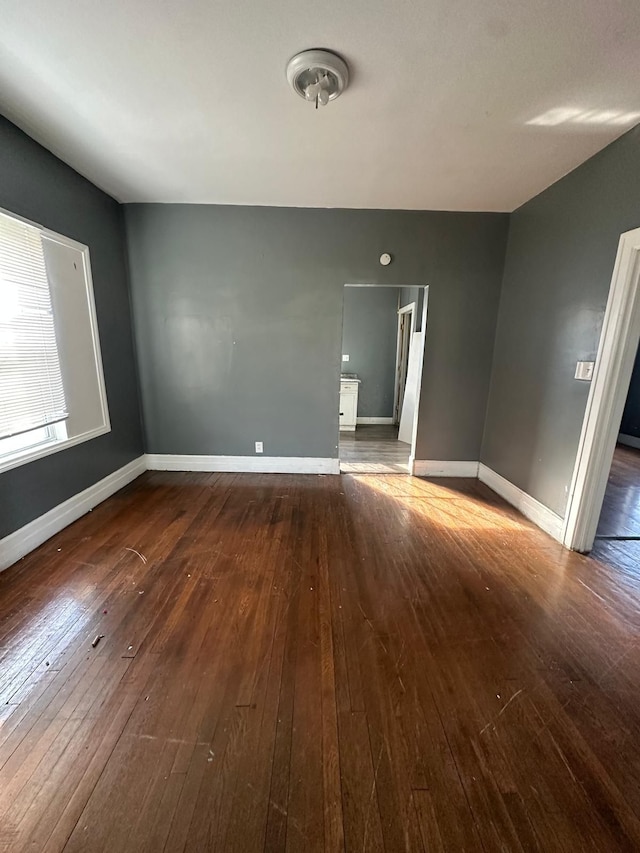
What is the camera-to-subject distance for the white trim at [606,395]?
2043 mm

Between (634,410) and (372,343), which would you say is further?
(372,343)

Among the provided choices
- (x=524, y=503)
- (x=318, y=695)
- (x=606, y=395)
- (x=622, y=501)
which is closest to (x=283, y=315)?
(x=606, y=395)

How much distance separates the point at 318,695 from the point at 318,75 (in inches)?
109

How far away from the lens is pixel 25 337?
2279mm

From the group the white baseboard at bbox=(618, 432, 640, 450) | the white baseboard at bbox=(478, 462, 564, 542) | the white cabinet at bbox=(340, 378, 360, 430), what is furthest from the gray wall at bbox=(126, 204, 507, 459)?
the white baseboard at bbox=(618, 432, 640, 450)

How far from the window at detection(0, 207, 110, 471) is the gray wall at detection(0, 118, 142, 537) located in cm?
10

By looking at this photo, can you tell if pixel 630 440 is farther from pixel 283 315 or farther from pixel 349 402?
pixel 283 315

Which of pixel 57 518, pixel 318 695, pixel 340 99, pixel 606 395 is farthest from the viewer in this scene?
pixel 57 518

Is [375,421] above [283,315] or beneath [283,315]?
beneath

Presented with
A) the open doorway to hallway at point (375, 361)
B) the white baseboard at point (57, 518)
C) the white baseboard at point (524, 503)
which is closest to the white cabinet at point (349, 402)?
the open doorway to hallway at point (375, 361)

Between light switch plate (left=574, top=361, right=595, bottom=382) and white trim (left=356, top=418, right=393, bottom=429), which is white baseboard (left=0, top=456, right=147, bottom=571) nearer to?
light switch plate (left=574, top=361, right=595, bottom=382)

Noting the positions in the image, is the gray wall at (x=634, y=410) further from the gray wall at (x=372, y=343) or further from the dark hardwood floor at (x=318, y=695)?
the dark hardwood floor at (x=318, y=695)

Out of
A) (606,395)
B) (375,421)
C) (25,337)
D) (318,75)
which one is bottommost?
(375,421)

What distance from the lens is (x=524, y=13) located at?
1304 millimetres
